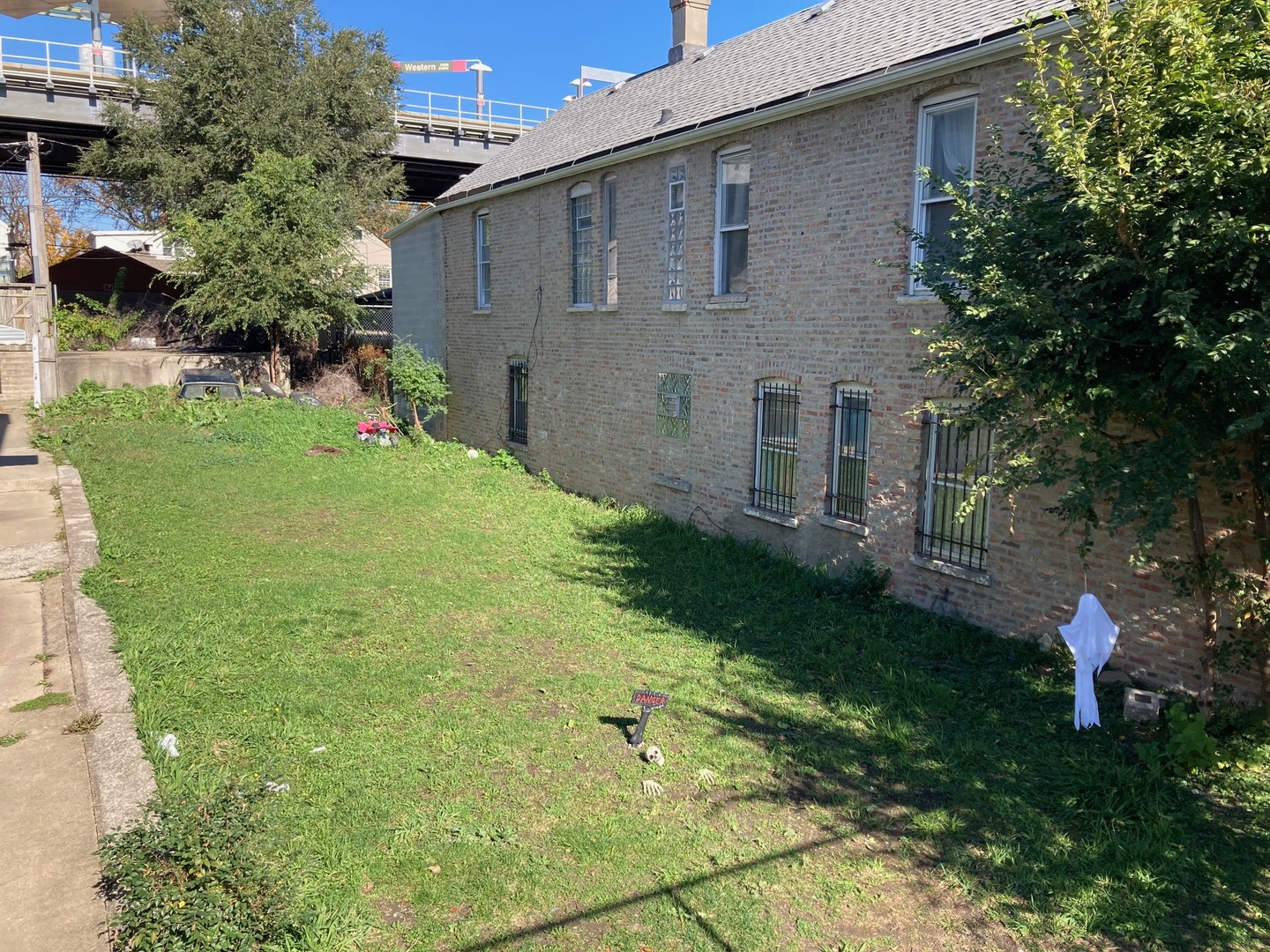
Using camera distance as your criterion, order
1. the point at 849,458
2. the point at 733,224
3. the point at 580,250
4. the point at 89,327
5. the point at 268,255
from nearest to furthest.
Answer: the point at 849,458 → the point at 733,224 → the point at 580,250 → the point at 268,255 → the point at 89,327

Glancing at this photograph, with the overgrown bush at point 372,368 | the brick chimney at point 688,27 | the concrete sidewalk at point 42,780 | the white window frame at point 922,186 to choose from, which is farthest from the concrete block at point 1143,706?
the overgrown bush at point 372,368

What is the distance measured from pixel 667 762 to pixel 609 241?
34.2 ft

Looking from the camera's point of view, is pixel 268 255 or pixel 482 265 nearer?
pixel 482 265

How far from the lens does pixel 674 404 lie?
1311 cm

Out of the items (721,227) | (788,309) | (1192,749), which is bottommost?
(1192,749)

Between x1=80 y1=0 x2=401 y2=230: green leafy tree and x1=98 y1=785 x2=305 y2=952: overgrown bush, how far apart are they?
2471 centimetres

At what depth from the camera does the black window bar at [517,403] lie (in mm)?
17922

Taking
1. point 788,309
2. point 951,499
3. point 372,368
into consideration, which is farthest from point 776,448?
point 372,368

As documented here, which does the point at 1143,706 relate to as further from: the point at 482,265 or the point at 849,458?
the point at 482,265

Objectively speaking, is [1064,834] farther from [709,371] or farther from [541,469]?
[541,469]

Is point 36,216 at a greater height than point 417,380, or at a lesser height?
greater

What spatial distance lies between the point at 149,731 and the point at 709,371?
8.01 meters

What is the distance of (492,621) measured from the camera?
29.1 feet

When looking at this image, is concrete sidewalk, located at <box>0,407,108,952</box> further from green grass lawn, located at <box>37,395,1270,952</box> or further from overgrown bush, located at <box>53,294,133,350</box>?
overgrown bush, located at <box>53,294,133,350</box>
